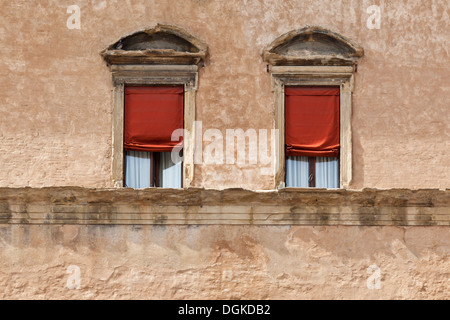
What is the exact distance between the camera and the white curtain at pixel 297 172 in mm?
14156

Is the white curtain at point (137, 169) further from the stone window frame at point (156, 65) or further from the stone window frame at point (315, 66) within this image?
the stone window frame at point (315, 66)

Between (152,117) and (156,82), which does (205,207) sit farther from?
(156,82)

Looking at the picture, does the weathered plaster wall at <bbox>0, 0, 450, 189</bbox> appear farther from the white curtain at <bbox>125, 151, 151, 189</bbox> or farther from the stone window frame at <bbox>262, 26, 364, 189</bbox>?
the white curtain at <bbox>125, 151, 151, 189</bbox>

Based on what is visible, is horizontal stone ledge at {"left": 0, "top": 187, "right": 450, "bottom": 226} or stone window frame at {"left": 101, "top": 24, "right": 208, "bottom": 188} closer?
horizontal stone ledge at {"left": 0, "top": 187, "right": 450, "bottom": 226}

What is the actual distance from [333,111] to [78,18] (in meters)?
3.82

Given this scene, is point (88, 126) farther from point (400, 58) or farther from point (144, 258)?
point (400, 58)

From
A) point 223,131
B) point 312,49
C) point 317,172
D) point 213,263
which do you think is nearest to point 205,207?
point 213,263

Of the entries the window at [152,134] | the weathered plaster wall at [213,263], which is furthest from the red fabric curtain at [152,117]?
the weathered plaster wall at [213,263]

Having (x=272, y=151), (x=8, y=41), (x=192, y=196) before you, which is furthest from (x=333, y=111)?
(x=8, y=41)

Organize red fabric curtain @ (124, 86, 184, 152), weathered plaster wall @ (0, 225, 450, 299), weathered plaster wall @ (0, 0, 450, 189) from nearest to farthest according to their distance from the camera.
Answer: weathered plaster wall @ (0, 225, 450, 299) → weathered plaster wall @ (0, 0, 450, 189) → red fabric curtain @ (124, 86, 184, 152)

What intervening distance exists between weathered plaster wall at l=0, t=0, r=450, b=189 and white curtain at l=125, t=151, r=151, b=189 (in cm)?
33

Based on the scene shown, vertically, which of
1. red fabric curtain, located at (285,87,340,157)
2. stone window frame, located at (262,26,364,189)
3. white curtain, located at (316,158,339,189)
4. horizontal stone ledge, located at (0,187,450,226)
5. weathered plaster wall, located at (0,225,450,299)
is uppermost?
stone window frame, located at (262,26,364,189)

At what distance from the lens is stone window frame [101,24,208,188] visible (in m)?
14.1

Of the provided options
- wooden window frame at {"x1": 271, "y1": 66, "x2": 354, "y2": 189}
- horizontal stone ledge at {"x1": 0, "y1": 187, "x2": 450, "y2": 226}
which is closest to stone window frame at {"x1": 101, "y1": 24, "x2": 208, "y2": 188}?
horizontal stone ledge at {"x1": 0, "y1": 187, "x2": 450, "y2": 226}
